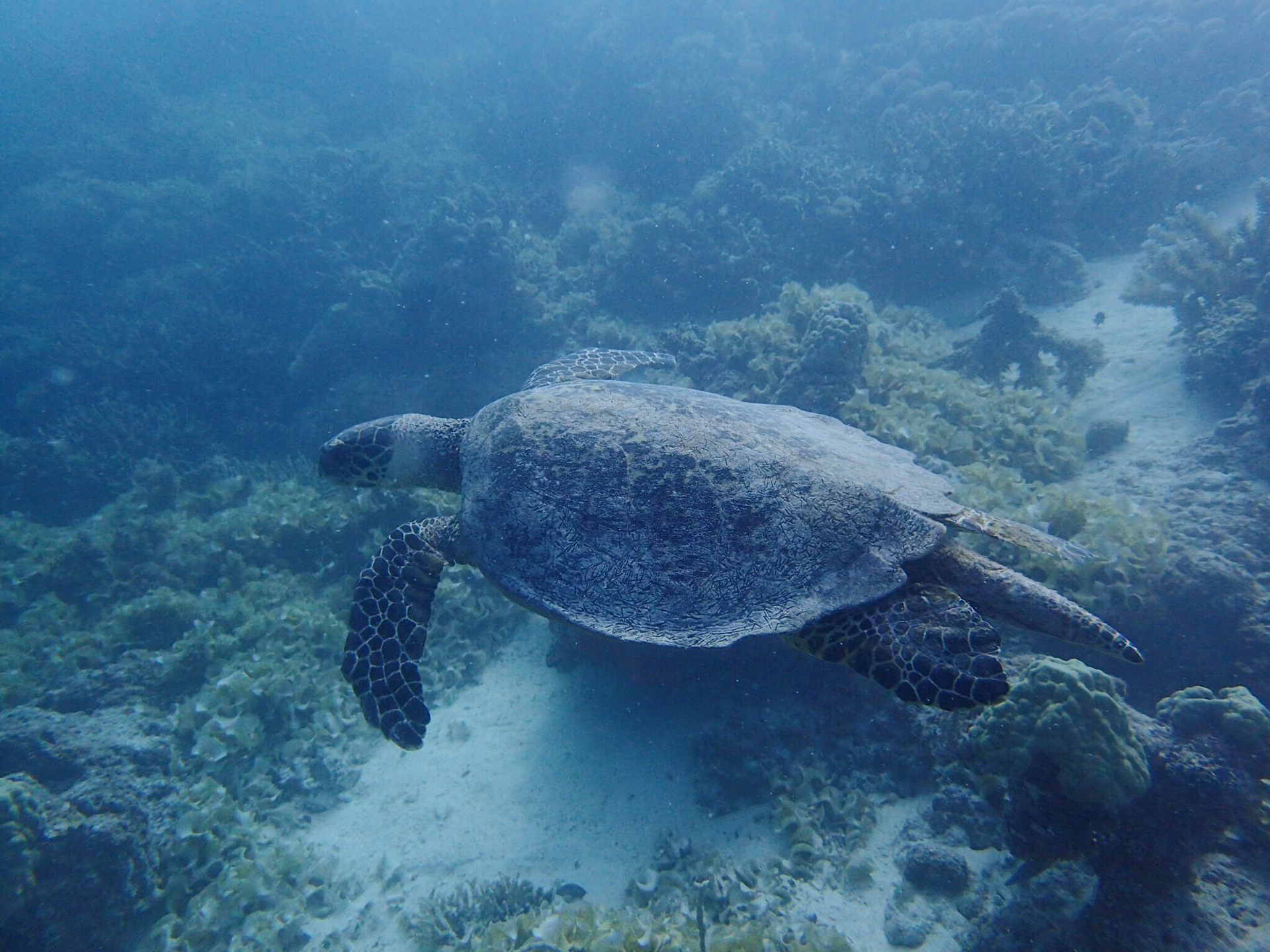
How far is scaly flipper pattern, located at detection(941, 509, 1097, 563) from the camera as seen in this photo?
3238mm

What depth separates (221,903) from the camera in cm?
434

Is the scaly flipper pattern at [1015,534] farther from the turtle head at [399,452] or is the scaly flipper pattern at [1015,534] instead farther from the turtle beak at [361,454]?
the turtle beak at [361,454]

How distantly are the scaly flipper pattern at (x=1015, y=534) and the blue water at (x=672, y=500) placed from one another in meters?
0.75

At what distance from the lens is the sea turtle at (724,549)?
2840 millimetres

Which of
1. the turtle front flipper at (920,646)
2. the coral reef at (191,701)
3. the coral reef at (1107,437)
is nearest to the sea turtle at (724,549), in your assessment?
the turtle front flipper at (920,646)

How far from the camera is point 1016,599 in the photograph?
117 inches

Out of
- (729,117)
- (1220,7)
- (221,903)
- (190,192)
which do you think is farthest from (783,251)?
(190,192)

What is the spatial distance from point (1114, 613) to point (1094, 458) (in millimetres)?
2821

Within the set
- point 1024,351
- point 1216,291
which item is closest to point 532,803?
point 1024,351

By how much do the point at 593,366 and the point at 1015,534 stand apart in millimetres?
4301

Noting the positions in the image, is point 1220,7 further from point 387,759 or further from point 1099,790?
point 387,759

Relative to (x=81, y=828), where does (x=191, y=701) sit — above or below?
below

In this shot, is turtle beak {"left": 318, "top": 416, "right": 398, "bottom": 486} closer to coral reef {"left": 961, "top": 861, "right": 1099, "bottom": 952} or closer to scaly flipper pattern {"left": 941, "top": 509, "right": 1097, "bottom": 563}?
scaly flipper pattern {"left": 941, "top": 509, "right": 1097, "bottom": 563}

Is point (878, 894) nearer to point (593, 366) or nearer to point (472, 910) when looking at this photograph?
point (472, 910)
